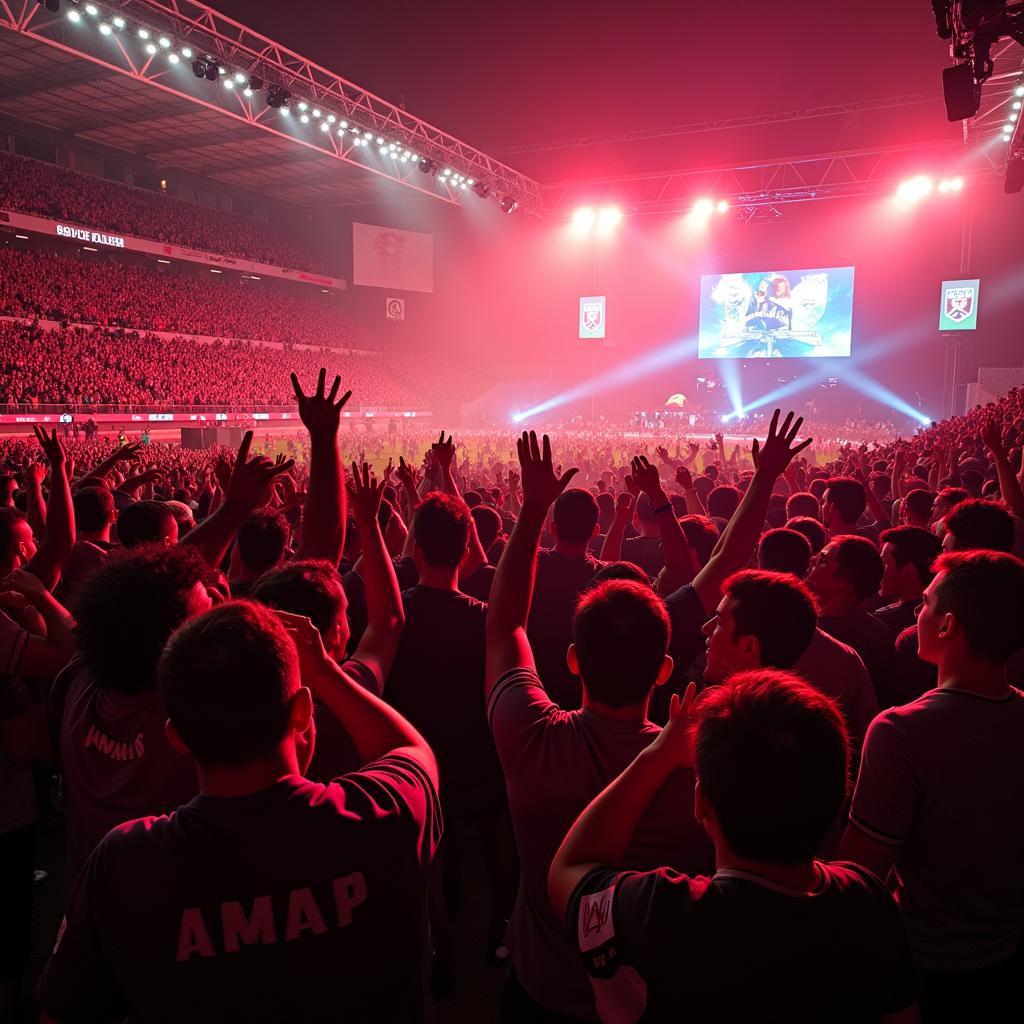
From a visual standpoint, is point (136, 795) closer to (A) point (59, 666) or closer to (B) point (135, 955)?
(B) point (135, 955)

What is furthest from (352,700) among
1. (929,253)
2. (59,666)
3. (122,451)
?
(929,253)

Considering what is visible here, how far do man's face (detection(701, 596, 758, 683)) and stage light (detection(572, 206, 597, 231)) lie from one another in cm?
3746

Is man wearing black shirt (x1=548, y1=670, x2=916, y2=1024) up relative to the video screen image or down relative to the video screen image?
down

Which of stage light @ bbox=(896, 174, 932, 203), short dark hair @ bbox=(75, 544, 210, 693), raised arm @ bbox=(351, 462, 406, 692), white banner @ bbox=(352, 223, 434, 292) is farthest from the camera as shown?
white banner @ bbox=(352, 223, 434, 292)

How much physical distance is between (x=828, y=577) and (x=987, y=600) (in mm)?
1461

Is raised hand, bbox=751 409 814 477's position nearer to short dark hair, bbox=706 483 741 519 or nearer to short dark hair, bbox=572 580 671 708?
short dark hair, bbox=572 580 671 708

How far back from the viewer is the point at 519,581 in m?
2.78

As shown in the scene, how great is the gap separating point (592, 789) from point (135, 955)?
1.10 meters

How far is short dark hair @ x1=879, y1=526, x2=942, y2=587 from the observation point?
4.26 m

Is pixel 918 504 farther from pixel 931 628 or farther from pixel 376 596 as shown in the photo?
pixel 376 596

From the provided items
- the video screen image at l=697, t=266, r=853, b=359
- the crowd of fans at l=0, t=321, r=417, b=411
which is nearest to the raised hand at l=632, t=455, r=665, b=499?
the crowd of fans at l=0, t=321, r=417, b=411

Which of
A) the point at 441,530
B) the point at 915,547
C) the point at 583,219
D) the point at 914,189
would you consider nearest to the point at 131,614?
the point at 441,530

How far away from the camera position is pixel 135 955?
1539mm

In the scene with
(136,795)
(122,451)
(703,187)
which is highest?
(703,187)
